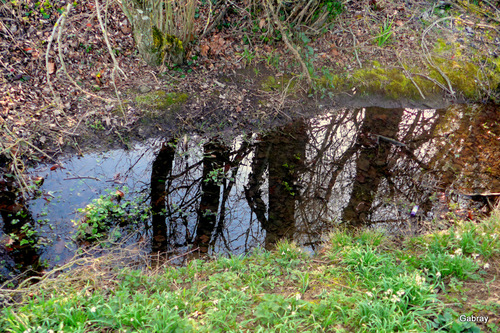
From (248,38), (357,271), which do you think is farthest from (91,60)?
(357,271)

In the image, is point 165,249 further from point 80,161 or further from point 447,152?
point 447,152

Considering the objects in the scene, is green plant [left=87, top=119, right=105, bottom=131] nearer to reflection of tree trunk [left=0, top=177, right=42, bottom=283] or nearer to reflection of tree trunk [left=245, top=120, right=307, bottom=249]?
reflection of tree trunk [left=0, top=177, right=42, bottom=283]

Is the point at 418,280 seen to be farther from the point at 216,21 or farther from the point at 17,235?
the point at 216,21

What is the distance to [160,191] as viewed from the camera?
16.0 ft

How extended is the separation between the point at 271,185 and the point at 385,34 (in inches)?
191

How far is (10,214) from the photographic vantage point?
4188 mm

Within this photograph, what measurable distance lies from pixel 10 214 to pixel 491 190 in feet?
23.0

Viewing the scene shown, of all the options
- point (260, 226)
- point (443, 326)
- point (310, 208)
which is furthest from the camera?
point (310, 208)

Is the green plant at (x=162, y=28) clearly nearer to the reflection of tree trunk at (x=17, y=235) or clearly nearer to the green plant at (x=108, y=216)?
the green plant at (x=108, y=216)

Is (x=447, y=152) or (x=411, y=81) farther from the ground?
(x=411, y=81)

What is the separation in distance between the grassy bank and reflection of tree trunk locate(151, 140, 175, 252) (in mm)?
548

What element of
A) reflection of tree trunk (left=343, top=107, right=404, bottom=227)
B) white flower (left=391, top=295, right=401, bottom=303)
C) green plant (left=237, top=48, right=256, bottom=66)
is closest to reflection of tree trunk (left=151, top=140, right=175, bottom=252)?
green plant (left=237, top=48, right=256, bottom=66)

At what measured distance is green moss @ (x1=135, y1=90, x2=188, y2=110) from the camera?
6.04 metres

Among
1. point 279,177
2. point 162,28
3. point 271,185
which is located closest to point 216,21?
point 162,28
